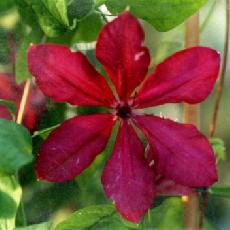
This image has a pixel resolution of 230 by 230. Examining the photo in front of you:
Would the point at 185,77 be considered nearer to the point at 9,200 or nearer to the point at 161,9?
the point at 161,9

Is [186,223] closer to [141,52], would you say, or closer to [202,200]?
[202,200]

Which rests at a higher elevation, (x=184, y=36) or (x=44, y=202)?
(x=184, y=36)

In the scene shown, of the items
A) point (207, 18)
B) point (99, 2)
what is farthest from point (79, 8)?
point (207, 18)

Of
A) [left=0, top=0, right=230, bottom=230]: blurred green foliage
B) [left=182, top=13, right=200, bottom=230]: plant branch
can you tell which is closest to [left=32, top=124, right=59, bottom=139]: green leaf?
[left=0, top=0, right=230, bottom=230]: blurred green foliage

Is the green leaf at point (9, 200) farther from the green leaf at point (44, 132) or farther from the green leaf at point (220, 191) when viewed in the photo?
the green leaf at point (220, 191)

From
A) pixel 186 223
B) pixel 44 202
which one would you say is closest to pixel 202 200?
pixel 186 223

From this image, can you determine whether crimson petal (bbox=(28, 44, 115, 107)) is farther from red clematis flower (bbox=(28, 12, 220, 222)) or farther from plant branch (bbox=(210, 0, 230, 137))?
plant branch (bbox=(210, 0, 230, 137))
